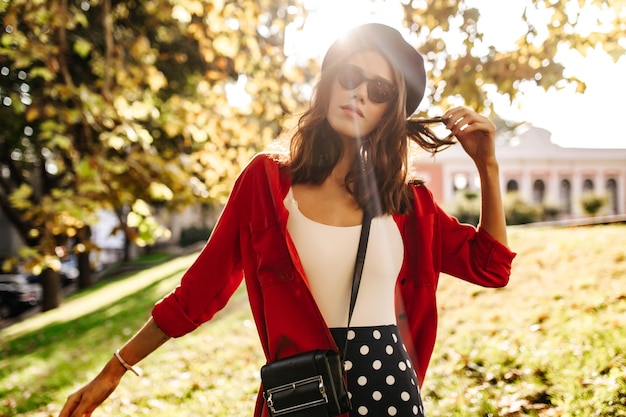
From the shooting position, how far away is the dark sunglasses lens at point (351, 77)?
7.26 feet

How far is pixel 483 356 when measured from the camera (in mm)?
5262

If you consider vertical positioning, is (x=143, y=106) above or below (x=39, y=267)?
above

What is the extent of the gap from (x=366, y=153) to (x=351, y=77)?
33 cm

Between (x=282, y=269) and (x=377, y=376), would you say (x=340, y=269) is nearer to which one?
(x=282, y=269)

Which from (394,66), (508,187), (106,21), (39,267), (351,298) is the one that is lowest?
(508,187)

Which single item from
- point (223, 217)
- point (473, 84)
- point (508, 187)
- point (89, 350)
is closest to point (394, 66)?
point (223, 217)

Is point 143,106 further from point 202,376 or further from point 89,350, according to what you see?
point 89,350

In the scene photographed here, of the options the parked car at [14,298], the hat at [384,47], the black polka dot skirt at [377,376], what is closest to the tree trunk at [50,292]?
the parked car at [14,298]

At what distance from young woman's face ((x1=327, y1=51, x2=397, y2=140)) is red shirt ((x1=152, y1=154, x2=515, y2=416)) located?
1.01 feet

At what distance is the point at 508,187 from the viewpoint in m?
40.8

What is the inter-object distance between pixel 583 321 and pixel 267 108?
15.7 ft

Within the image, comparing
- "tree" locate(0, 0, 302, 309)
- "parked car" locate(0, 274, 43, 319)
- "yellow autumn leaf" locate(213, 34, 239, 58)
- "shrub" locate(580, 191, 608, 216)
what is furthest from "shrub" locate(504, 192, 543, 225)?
"yellow autumn leaf" locate(213, 34, 239, 58)

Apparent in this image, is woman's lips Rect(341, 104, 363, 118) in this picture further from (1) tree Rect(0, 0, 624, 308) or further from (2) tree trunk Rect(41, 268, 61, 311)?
(2) tree trunk Rect(41, 268, 61, 311)

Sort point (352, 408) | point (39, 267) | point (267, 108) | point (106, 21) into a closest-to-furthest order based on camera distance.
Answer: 1. point (352, 408)
2. point (39, 267)
3. point (106, 21)
4. point (267, 108)
